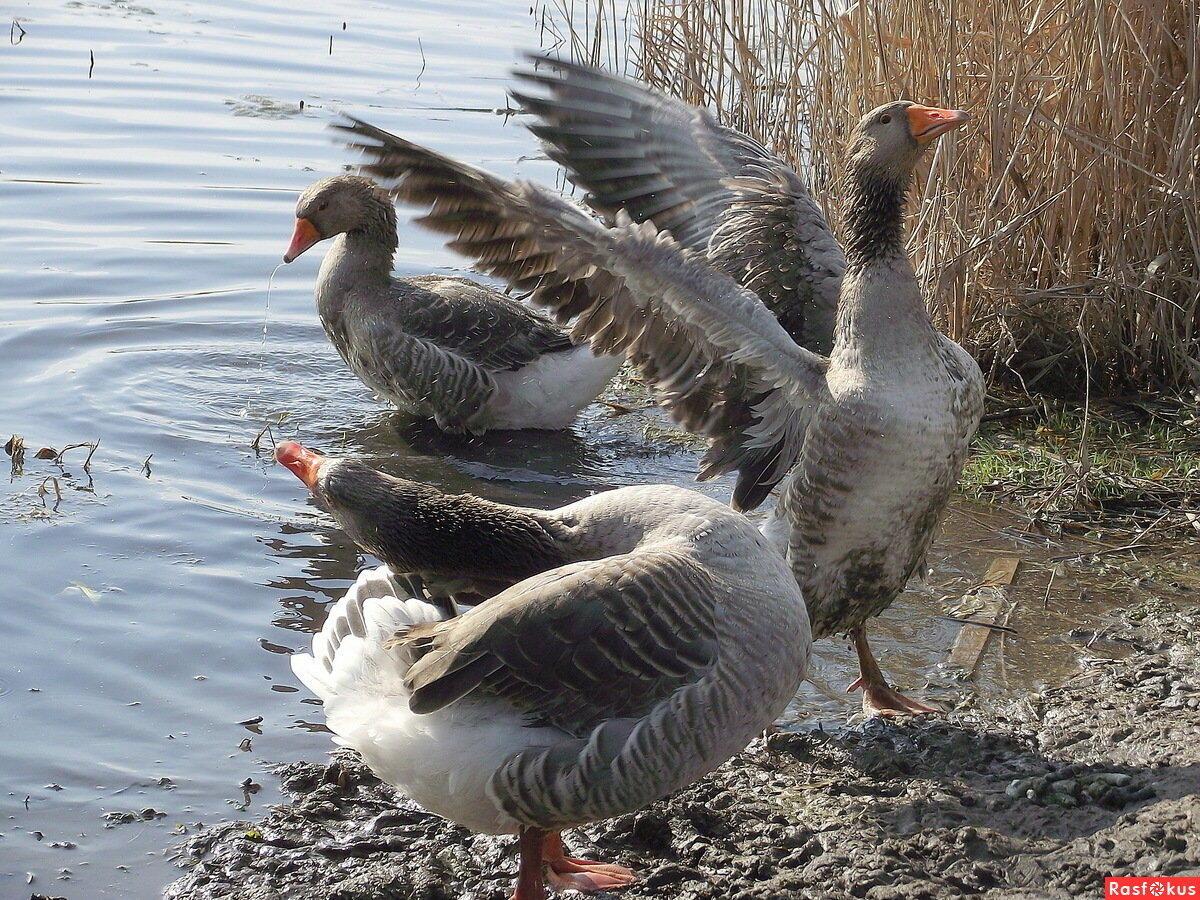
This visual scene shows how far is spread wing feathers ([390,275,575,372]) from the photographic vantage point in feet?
27.6

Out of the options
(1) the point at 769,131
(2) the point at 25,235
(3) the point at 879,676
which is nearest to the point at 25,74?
(2) the point at 25,235

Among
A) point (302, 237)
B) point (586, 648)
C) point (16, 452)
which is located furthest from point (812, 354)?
point (302, 237)

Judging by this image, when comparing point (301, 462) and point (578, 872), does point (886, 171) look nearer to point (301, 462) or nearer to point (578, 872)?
point (301, 462)

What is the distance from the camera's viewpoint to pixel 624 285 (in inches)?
214

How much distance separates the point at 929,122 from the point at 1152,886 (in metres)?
2.87

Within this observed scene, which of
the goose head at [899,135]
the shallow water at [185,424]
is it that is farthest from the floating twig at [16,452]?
the goose head at [899,135]

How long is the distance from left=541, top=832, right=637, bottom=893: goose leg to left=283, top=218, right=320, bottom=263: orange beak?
498 cm

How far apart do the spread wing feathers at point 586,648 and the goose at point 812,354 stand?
128 cm

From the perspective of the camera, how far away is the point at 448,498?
4.56 meters

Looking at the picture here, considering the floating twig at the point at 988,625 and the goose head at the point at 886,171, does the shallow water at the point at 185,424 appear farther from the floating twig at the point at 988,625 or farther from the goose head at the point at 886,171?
the goose head at the point at 886,171

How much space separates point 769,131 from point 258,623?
178 inches

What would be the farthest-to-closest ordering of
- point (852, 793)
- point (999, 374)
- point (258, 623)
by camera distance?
point (999, 374) < point (258, 623) < point (852, 793)

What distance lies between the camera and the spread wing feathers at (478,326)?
27.6 feet

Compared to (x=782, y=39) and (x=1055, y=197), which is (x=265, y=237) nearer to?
(x=782, y=39)
